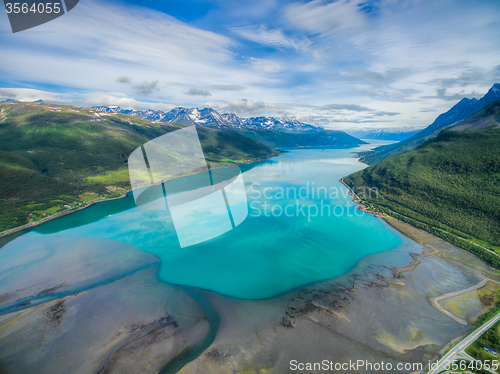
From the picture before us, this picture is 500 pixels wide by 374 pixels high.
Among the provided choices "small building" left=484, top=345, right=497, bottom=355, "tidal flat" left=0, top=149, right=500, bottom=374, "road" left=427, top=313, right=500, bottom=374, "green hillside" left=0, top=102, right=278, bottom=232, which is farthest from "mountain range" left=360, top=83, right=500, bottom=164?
"small building" left=484, top=345, right=497, bottom=355

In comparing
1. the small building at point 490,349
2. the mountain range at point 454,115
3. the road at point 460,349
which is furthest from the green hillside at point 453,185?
the mountain range at point 454,115

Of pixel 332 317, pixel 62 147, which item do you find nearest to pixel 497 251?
pixel 332 317

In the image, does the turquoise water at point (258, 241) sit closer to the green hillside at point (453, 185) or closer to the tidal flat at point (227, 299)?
the tidal flat at point (227, 299)

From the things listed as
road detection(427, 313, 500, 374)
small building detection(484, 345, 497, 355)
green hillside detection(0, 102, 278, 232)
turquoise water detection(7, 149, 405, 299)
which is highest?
green hillside detection(0, 102, 278, 232)

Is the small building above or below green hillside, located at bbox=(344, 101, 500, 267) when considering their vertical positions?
below

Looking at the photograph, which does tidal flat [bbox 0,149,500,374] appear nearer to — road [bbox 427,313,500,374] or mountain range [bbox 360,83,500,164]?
road [bbox 427,313,500,374]

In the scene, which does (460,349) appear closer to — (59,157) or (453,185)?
(453,185)

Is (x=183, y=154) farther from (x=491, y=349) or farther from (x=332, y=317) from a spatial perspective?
(x=491, y=349)
